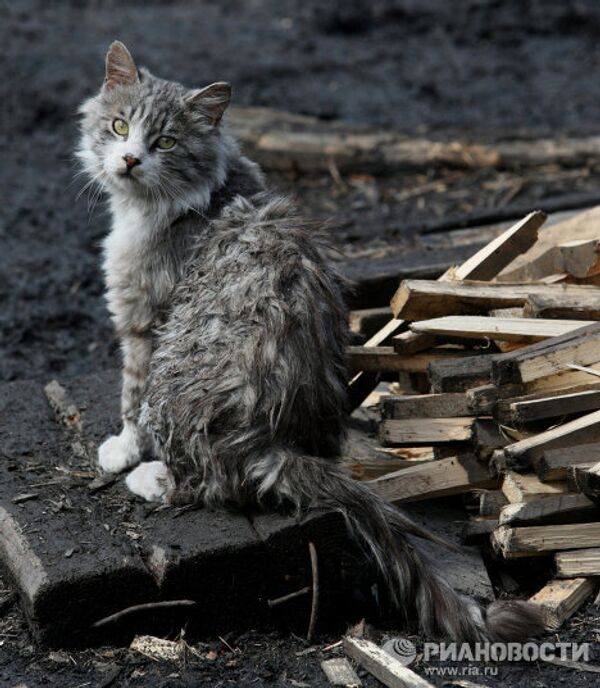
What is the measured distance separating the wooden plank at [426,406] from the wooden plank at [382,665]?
94cm

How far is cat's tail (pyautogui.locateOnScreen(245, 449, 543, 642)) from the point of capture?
150 inches

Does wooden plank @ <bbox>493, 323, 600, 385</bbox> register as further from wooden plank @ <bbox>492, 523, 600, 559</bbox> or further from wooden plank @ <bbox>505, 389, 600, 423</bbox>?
wooden plank @ <bbox>492, 523, 600, 559</bbox>

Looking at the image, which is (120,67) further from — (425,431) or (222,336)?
(425,431)

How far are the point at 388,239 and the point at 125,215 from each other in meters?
2.45

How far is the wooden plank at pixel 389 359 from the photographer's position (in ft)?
15.1

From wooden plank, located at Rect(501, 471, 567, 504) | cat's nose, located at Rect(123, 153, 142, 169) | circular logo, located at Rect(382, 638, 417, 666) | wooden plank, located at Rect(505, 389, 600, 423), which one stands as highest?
cat's nose, located at Rect(123, 153, 142, 169)

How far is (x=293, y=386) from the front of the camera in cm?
414

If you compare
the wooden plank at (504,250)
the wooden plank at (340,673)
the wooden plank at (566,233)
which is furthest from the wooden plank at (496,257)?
the wooden plank at (340,673)

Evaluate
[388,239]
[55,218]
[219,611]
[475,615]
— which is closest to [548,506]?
[475,615]

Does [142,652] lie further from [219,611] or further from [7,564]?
[7,564]

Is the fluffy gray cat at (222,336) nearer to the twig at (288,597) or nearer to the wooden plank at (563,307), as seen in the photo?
the twig at (288,597)

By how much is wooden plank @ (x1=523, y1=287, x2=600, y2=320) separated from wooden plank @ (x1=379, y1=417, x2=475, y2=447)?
0.53 meters

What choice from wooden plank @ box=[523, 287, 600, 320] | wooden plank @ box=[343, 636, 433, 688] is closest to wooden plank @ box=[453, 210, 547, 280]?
wooden plank @ box=[523, 287, 600, 320]

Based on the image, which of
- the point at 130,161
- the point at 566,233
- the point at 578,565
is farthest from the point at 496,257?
the point at 130,161
